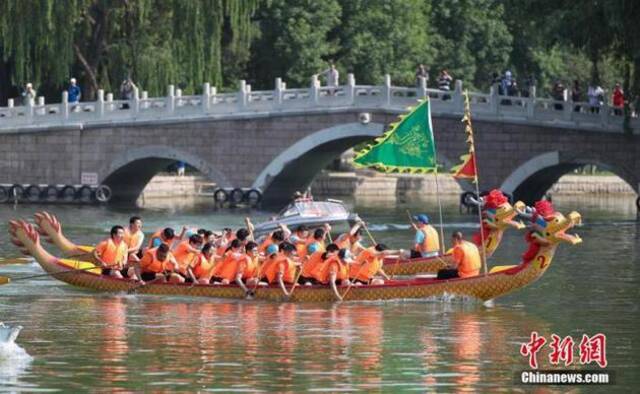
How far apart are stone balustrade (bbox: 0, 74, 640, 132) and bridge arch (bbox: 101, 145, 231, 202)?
107cm

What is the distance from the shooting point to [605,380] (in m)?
23.0

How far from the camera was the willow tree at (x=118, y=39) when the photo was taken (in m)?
57.2

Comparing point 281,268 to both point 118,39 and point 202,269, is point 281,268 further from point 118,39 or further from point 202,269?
point 118,39

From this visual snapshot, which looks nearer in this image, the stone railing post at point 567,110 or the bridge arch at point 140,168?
the stone railing post at point 567,110

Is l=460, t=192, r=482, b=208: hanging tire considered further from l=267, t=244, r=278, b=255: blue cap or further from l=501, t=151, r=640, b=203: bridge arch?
l=267, t=244, r=278, b=255: blue cap

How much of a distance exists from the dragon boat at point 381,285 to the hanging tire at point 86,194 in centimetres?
2490

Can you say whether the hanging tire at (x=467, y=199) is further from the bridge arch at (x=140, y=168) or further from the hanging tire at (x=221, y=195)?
the bridge arch at (x=140, y=168)

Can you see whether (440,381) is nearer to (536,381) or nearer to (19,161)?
(536,381)

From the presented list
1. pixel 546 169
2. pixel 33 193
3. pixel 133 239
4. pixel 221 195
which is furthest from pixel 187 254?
pixel 33 193

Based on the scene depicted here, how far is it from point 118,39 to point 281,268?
1210 inches

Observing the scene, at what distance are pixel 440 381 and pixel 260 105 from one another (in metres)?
33.1

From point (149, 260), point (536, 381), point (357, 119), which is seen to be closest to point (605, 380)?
point (536, 381)

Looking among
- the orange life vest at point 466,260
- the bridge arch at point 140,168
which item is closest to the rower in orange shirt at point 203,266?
the orange life vest at point 466,260

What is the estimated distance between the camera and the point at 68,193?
191 ft
